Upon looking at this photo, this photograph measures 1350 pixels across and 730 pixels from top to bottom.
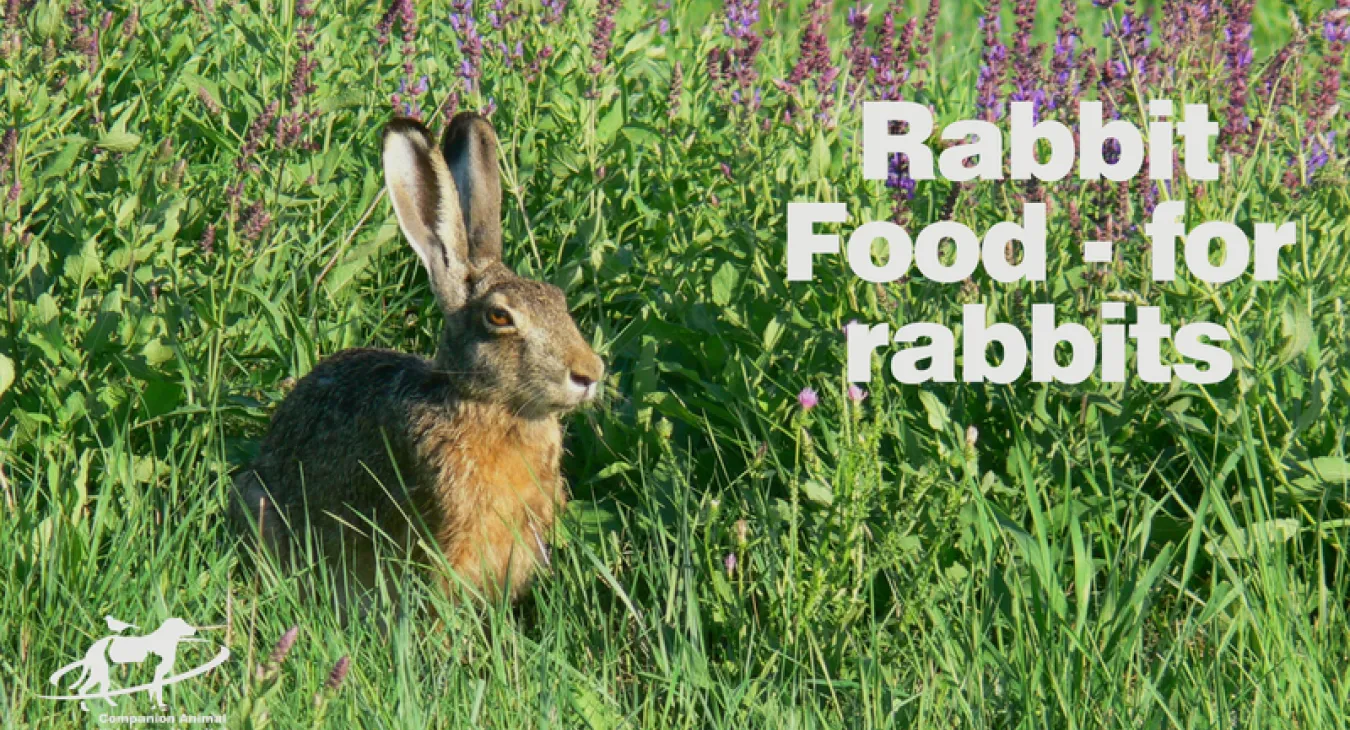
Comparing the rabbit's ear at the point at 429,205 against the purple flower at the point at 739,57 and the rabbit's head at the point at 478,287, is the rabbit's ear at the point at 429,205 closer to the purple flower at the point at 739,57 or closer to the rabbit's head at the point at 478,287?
the rabbit's head at the point at 478,287

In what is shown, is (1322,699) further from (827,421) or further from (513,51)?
(513,51)

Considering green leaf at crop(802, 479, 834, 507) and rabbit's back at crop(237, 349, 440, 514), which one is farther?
rabbit's back at crop(237, 349, 440, 514)

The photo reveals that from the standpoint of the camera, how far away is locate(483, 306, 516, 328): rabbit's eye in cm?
454

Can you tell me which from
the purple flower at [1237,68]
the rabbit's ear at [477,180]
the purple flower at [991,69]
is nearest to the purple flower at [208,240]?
the rabbit's ear at [477,180]

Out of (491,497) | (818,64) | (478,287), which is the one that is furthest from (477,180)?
(818,64)

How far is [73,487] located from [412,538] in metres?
0.88

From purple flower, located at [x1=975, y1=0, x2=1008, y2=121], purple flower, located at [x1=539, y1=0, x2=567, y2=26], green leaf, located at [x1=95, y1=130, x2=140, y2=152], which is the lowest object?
green leaf, located at [x1=95, y1=130, x2=140, y2=152]

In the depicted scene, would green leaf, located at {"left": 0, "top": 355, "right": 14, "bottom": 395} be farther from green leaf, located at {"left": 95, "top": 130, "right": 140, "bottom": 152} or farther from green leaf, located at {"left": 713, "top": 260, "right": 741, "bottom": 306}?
green leaf, located at {"left": 713, "top": 260, "right": 741, "bottom": 306}

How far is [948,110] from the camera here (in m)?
7.10

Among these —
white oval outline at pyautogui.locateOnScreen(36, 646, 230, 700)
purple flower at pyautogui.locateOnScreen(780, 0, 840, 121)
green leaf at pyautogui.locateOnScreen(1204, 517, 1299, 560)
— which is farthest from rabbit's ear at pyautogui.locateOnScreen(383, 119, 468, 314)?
green leaf at pyautogui.locateOnScreen(1204, 517, 1299, 560)

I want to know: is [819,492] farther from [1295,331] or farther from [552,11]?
[552,11]

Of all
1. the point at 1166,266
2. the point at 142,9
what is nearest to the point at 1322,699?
the point at 1166,266

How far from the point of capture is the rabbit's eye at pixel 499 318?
4.54 meters

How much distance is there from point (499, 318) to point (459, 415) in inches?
11.9
